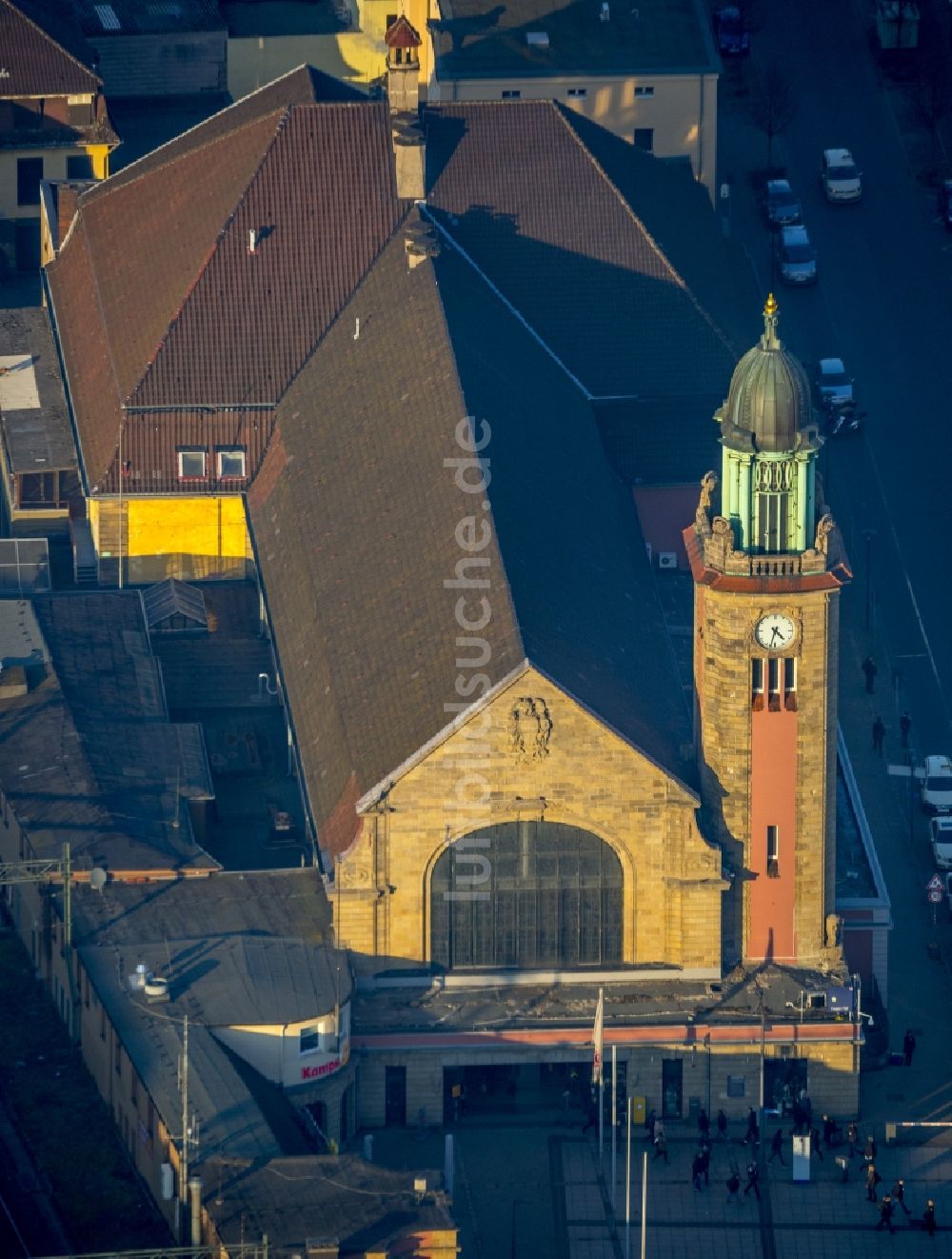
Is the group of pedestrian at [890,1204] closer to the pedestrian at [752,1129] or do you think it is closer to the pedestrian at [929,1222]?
the pedestrian at [929,1222]

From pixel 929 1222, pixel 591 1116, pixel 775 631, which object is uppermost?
pixel 775 631

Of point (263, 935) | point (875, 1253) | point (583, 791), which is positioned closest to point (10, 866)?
point (263, 935)

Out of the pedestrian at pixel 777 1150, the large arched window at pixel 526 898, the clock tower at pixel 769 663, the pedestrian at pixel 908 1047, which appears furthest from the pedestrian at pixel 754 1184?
the large arched window at pixel 526 898

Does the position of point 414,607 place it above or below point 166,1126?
above

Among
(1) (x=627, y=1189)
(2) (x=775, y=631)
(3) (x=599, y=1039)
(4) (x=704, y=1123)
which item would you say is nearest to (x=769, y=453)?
(2) (x=775, y=631)

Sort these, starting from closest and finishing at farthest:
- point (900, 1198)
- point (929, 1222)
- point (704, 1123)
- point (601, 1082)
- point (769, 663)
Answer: point (929, 1222)
point (900, 1198)
point (769, 663)
point (601, 1082)
point (704, 1123)

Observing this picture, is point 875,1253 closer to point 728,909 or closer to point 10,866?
point 728,909

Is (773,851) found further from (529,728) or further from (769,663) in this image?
(529,728)
